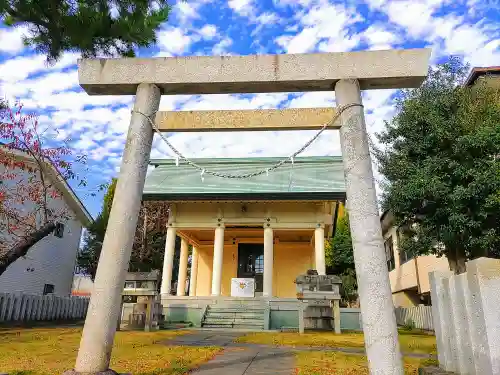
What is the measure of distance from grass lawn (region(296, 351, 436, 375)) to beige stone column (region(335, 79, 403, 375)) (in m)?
1.41

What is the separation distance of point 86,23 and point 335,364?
8.37 meters

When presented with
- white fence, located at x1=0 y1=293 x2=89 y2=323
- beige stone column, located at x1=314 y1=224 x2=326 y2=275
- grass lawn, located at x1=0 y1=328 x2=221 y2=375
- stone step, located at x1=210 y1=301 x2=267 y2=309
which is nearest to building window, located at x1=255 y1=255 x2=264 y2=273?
beige stone column, located at x1=314 y1=224 x2=326 y2=275

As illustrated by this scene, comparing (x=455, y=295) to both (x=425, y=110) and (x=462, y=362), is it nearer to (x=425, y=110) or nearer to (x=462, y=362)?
(x=462, y=362)

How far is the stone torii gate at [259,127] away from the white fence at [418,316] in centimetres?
1316

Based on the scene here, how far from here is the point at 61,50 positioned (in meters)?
8.61

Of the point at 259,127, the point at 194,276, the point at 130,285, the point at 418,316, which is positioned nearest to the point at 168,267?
the point at 194,276

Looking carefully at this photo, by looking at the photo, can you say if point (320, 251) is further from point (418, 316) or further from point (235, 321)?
point (235, 321)

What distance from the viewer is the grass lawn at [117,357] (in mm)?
5617

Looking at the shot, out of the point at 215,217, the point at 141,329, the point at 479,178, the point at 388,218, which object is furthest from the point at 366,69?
the point at 388,218

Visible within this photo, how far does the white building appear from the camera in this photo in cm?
1930

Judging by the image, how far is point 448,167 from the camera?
10.5m

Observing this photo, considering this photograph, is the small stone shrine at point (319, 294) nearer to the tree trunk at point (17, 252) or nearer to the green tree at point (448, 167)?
the green tree at point (448, 167)

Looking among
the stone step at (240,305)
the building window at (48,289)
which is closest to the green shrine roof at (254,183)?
the stone step at (240,305)

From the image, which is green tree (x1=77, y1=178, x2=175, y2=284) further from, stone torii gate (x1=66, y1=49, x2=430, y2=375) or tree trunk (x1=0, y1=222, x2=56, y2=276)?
stone torii gate (x1=66, y1=49, x2=430, y2=375)
